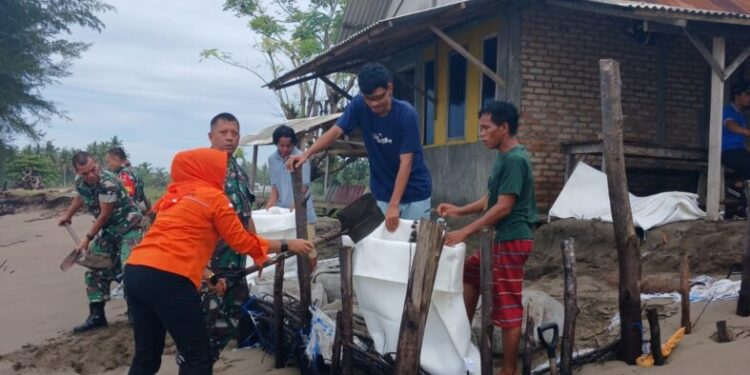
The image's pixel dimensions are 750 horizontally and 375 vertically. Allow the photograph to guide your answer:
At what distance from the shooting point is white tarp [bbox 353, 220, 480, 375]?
362cm

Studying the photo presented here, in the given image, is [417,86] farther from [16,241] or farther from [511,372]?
[16,241]

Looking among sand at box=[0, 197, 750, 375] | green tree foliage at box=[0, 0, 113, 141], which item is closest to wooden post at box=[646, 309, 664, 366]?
sand at box=[0, 197, 750, 375]

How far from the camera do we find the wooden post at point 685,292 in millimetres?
4199

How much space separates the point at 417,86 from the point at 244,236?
8.05 m

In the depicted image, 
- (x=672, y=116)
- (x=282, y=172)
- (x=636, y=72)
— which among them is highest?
(x=636, y=72)

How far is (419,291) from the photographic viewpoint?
3410 millimetres

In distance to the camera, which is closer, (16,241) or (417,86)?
(417,86)

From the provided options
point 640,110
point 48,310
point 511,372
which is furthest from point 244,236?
point 640,110

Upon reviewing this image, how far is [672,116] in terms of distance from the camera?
919 cm

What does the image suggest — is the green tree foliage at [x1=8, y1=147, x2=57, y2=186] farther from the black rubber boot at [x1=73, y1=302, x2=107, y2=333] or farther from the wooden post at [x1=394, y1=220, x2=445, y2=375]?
the wooden post at [x1=394, y1=220, x2=445, y2=375]

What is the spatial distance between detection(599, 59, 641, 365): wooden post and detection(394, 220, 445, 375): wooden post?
4.35 ft

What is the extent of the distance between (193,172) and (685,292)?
3.15m

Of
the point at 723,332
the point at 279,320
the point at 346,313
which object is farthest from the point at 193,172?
the point at 723,332

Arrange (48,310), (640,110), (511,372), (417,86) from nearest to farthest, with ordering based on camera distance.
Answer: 1. (511,372)
2. (48,310)
3. (640,110)
4. (417,86)
